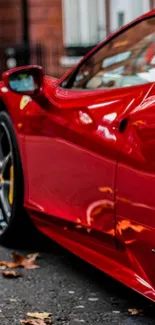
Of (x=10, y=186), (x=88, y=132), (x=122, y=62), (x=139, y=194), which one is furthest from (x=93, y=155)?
(x=10, y=186)

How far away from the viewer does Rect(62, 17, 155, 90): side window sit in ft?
14.4

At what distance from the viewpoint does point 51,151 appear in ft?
15.4

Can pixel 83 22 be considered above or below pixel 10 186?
below

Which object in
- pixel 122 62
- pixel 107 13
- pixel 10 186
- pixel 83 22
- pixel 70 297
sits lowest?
pixel 83 22

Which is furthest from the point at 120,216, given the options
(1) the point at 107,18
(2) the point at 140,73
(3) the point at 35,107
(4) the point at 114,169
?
(1) the point at 107,18

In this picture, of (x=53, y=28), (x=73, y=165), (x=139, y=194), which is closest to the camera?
(x=139, y=194)

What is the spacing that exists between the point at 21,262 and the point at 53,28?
11.4 meters

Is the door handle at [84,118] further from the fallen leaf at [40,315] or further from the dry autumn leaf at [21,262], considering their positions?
the dry autumn leaf at [21,262]

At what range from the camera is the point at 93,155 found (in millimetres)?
4137

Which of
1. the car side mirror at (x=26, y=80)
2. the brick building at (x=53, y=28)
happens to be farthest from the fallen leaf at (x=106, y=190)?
the brick building at (x=53, y=28)

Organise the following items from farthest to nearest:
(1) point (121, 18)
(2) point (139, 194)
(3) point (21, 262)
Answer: (1) point (121, 18) → (3) point (21, 262) → (2) point (139, 194)

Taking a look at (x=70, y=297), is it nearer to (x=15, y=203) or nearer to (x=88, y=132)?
(x=88, y=132)

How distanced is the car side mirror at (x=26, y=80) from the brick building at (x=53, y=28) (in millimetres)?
10752

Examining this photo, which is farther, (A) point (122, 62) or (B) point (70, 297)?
(A) point (122, 62)
